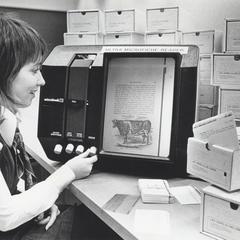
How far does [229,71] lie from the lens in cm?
134

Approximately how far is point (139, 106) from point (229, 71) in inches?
14.2

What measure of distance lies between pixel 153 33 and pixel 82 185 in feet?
2.81

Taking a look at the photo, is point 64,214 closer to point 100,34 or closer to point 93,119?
point 93,119

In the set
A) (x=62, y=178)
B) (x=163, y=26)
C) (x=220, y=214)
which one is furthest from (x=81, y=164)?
(x=163, y=26)

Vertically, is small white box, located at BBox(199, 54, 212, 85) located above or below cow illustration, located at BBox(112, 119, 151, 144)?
above

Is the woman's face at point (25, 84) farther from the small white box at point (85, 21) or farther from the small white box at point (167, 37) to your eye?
the small white box at point (85, 21)

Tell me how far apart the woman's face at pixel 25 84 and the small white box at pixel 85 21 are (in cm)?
104

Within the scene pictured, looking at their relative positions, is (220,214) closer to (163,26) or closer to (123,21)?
(163,26)

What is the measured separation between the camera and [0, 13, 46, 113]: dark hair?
1027 mm

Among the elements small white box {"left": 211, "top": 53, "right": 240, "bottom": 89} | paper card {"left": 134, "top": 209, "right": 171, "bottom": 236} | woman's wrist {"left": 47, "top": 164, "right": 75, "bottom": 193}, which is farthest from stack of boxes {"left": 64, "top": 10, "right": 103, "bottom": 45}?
paper card {"left": 134, "top": 209, "right": 171, "bottom": 236}

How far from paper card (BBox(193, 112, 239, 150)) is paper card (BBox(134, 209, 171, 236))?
21cm

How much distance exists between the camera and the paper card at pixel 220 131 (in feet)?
A: 2.68

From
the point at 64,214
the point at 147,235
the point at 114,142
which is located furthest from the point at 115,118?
the point at 147,235

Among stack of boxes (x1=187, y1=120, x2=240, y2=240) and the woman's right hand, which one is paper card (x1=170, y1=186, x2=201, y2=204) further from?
the woman's right hand
